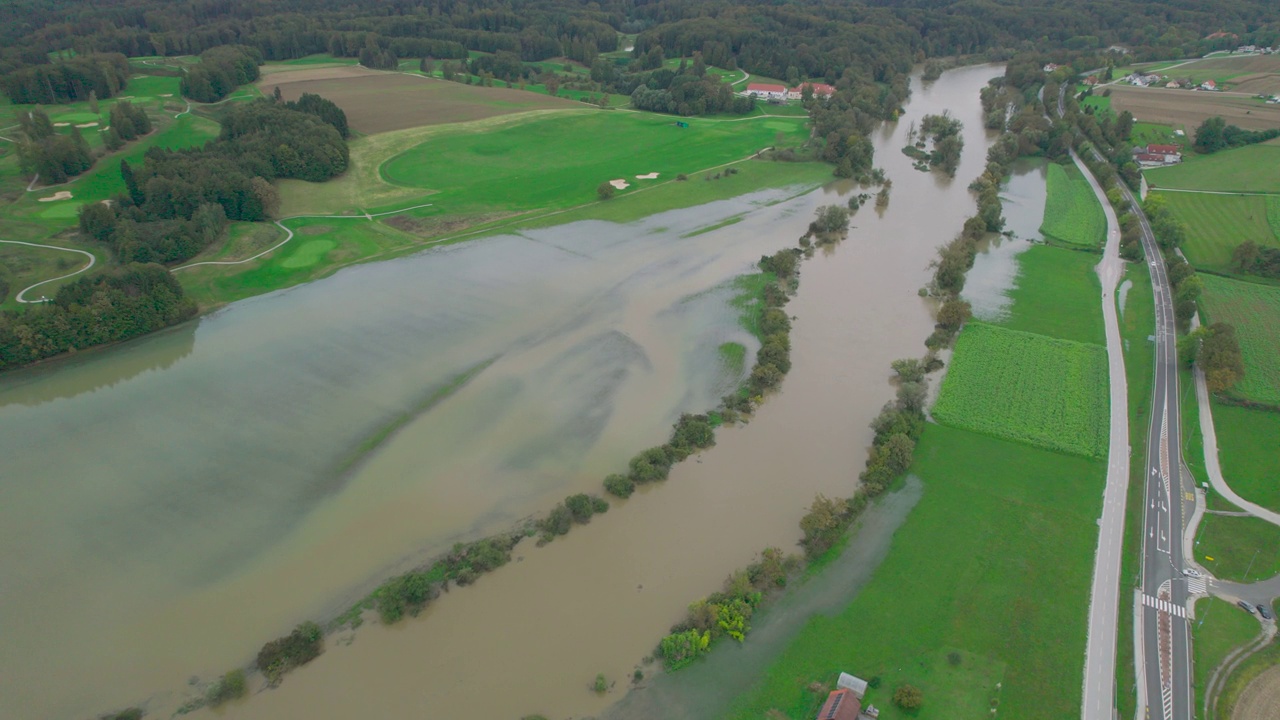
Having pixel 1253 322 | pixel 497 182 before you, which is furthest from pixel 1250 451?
pixel 497 182

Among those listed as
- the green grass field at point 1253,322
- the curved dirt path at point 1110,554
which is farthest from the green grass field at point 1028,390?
the green grass field at point 1253,322

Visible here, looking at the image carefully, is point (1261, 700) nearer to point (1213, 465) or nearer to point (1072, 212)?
point (1213, 465)

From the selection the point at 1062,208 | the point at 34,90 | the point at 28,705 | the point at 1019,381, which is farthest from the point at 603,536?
the point at 34,90

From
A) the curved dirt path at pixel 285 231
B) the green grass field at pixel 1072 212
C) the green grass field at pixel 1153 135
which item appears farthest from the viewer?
the green grass field at pixel 1153 135

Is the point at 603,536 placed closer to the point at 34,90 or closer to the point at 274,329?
the point at 274,329

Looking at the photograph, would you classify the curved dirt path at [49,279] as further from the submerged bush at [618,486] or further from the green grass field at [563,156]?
the submerged bush at [618,486]

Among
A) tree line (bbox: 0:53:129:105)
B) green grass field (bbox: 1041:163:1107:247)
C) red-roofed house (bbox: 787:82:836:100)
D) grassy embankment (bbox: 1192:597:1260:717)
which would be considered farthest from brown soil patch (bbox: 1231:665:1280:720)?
tree line (bbox: 0:53:129:105)
